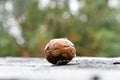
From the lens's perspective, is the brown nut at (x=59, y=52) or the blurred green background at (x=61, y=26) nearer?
the brown nut at (x=59, y=52)

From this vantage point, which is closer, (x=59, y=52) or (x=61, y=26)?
(x=59, y=52)

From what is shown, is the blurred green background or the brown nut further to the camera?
the blurred green background

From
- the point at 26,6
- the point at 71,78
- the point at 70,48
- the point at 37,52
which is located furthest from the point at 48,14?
the point at 71,78

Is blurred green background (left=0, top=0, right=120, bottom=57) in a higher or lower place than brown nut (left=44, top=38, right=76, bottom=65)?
lower

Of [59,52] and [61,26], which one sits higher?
[59,52]

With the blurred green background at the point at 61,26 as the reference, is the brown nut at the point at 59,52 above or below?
above
